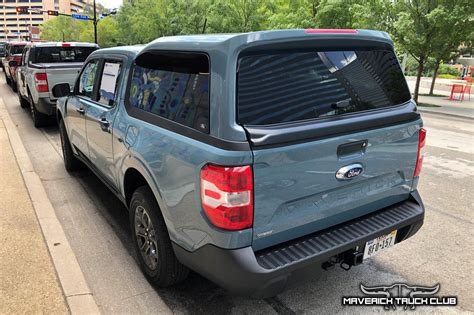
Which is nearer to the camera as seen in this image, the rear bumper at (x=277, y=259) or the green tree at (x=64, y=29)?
the rear bumper at (x=277, y=259)

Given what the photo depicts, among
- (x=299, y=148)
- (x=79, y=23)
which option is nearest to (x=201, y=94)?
(x=299, y=148)

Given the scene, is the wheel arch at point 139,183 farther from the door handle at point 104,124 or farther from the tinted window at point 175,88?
the door handle at point 104,124

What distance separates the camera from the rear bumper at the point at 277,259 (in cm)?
223

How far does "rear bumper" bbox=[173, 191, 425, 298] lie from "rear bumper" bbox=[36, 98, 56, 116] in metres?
7.12

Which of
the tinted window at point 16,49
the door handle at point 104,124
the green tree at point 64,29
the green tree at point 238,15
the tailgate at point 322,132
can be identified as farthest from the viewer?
the green tree at point 64,29

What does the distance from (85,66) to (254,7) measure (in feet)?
88.0

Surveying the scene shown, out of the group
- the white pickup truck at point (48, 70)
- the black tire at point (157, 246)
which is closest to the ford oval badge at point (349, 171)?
the black tire at point (157, 246)

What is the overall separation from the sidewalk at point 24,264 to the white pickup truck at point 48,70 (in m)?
3.95

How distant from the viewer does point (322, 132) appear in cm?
238

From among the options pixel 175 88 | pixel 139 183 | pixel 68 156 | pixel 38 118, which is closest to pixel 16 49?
pixel 38 118

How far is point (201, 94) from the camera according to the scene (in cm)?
243

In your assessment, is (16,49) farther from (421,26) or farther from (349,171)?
(349,171)

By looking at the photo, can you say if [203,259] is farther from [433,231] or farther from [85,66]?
[85,66]

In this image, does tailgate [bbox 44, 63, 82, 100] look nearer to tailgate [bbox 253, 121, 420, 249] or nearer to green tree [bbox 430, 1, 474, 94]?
Result: tailgate [bbox 253, 121, 420, 249]
